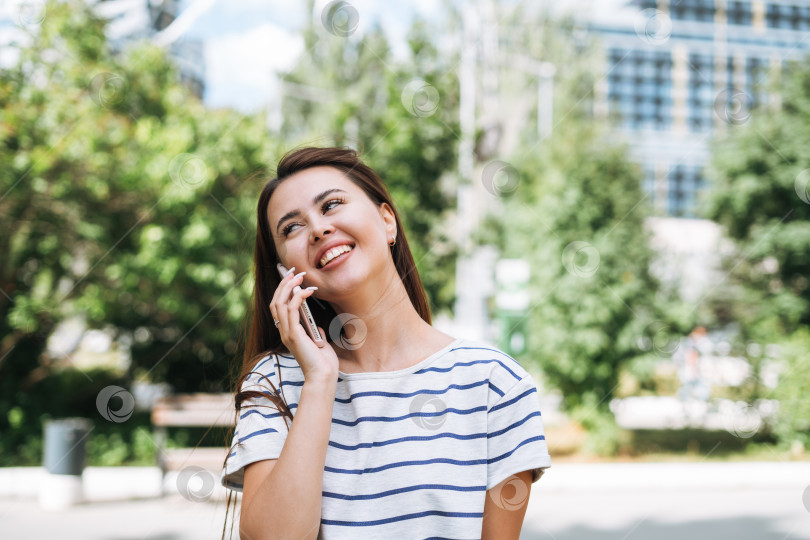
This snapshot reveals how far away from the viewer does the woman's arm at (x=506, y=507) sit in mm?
1325

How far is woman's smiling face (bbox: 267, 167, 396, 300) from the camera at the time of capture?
1457mm

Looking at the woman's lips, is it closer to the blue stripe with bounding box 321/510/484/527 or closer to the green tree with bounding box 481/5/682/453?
the blue stripe with bounding box 321/510/484/527

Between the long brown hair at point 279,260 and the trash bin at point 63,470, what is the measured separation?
20.2 feet

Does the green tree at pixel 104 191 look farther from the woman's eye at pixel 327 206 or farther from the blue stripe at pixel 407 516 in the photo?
the blue stripe at pixel 407 516

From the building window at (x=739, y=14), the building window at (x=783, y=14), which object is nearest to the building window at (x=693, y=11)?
the building window at (x=739, y=14)

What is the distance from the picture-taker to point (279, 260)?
5.33 ft

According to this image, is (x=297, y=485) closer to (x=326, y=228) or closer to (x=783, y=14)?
(x=326, y=228)

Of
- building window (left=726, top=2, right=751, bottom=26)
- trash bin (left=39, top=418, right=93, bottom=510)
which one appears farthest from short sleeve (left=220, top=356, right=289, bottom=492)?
building window (left=726, top=2, right=751, bottom=26)

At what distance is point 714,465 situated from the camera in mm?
9273

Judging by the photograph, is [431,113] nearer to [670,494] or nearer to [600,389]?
[600,389]

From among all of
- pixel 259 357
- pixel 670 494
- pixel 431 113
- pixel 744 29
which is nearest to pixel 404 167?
pixel 431 113

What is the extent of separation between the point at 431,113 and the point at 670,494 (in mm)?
5090

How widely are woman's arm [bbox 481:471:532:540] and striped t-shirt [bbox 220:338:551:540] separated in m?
0.02

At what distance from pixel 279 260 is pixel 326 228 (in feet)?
0.72
